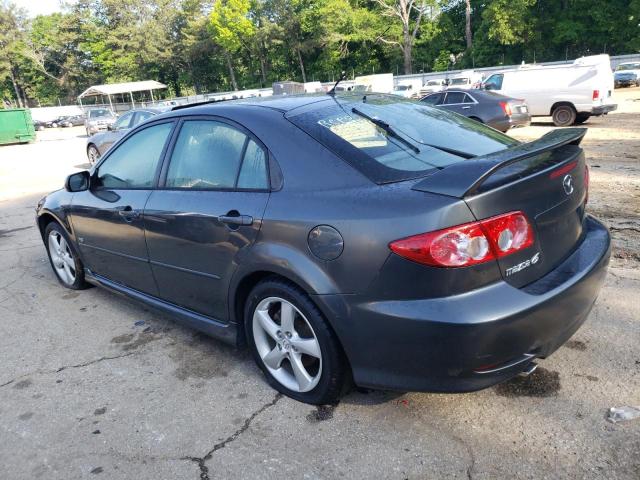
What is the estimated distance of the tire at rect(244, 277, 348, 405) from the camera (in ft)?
8.20

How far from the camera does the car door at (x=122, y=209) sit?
352cm

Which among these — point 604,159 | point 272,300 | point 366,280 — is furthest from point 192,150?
point 604,159

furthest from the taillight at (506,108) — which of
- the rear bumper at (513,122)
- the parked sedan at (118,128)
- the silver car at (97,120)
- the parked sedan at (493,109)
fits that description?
the silver car at (97,120)

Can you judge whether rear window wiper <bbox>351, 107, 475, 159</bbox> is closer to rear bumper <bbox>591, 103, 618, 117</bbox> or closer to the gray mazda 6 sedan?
the gray mazda 6 sedan

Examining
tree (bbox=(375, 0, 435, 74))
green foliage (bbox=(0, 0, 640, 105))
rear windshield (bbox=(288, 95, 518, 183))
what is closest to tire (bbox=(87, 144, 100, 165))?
rear windshield (bbox=(288, 95, 518, 183))

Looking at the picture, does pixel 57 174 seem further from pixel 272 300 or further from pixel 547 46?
pixel 547 46

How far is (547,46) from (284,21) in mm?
29390

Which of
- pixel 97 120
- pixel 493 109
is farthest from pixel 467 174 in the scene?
pixel 97 120

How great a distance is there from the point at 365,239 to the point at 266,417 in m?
1.17

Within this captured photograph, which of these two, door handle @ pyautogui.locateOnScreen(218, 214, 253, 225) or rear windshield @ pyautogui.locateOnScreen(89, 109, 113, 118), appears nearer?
door handle @ pyautogui.locateOnScreen(218, 214, 253, 225)

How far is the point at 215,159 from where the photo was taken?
10.1 ft

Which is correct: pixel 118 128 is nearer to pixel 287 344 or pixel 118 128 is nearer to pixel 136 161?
pixel 136 161

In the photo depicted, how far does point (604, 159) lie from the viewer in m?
9.32

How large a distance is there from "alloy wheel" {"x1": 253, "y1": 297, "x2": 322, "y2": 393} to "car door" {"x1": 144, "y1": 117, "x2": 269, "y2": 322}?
29 centimetres
